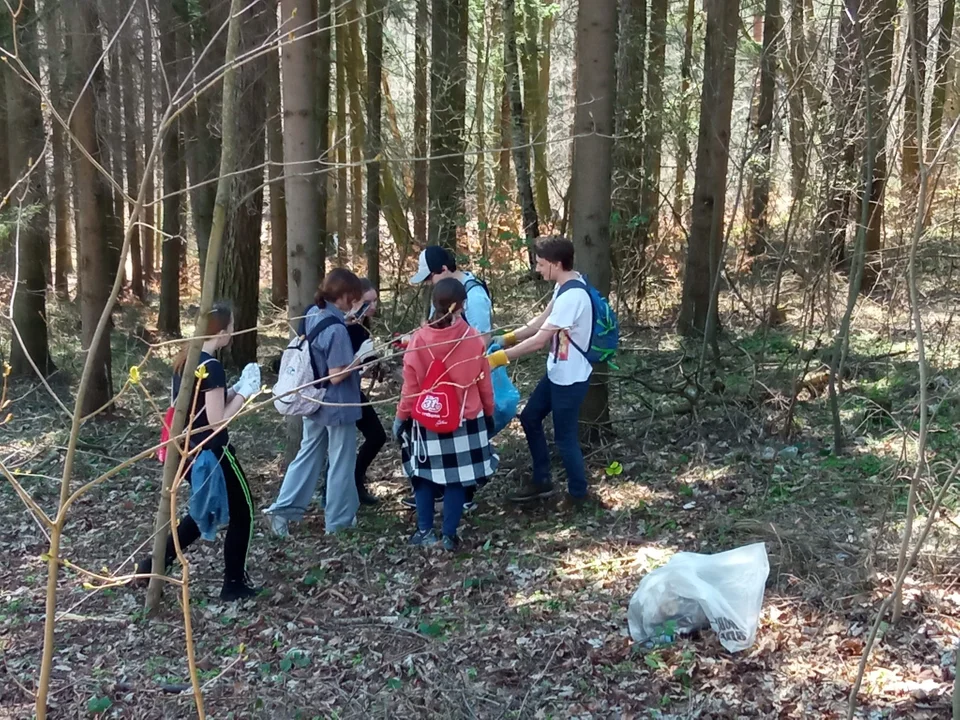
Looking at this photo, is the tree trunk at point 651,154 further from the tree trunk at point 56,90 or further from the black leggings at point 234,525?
the black leggings at point 234,525

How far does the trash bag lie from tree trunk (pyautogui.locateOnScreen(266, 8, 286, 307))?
6.67 m

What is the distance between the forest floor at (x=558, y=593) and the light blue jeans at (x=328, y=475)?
19cm

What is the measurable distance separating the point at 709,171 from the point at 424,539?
21.1ft

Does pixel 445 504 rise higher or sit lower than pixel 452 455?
lower

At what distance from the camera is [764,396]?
286 inches

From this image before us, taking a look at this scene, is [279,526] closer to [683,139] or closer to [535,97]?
[683,139]

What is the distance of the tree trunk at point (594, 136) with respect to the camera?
6121 millimetres

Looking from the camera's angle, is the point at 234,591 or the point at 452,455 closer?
the point at 234,591

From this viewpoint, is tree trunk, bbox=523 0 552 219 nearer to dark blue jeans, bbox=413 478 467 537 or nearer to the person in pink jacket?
the person in pink jacket

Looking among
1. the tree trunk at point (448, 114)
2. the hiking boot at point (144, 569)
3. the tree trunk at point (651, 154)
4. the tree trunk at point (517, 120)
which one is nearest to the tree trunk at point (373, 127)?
the tree trunk at point (448, 114)

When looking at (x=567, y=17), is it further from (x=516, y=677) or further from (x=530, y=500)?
(x=516, y=677)

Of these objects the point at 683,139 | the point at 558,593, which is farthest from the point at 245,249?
the point at 558,593

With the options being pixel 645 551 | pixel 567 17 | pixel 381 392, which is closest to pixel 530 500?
pixel 645 551

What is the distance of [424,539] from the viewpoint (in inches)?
218
